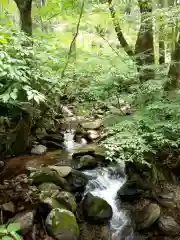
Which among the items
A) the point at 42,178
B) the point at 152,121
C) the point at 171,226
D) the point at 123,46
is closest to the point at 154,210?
the point at 171,226

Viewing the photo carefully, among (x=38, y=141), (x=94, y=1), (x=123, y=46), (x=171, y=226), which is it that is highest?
(x=94, y=1)

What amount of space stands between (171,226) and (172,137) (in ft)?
5.03

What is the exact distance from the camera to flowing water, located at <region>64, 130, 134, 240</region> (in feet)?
15.4

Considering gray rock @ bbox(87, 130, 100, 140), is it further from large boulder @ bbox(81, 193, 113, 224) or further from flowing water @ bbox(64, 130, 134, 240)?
large boulder @ bbox(81, 193, 113, 224)

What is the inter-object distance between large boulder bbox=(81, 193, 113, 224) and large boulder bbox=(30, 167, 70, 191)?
441mm

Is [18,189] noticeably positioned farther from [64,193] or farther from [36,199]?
[64,193]

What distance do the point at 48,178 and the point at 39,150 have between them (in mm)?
1575

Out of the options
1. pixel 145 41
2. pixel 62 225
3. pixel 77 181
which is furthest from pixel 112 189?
pixel 145 41

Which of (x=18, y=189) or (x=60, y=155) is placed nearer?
(x=18, y=189)

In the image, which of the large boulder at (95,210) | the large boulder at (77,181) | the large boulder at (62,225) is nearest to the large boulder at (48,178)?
the large boulder at (77,181)

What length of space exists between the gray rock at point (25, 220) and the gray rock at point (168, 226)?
2.21 meters

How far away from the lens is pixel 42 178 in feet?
15.5

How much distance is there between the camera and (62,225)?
13.2 ft

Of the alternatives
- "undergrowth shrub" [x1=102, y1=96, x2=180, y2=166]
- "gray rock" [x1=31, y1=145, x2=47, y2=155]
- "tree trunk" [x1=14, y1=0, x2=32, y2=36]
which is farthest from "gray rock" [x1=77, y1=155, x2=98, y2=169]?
"tree trunk" [x1=14, y1=0, x2=32, y2=36]
